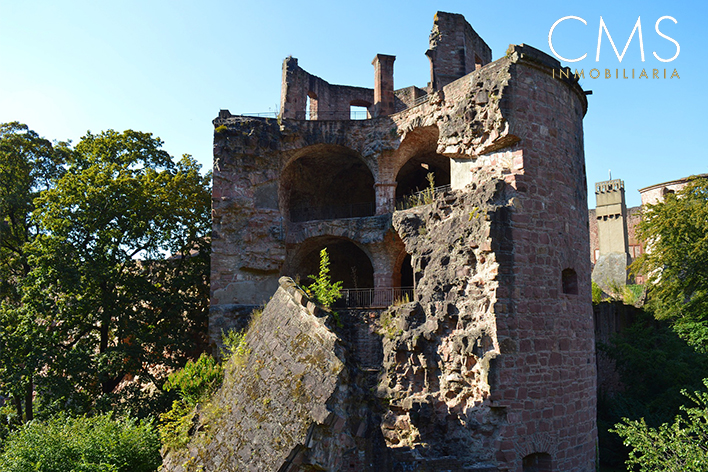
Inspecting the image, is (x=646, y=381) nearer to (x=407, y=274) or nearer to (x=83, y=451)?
(x=407, y=274)

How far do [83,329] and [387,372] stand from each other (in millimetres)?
9331

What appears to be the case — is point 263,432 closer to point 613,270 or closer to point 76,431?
point 76,431

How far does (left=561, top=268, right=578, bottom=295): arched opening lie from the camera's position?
35.4 ft

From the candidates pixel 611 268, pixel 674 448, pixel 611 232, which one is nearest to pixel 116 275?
pixel 674 448

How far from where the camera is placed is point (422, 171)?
20094mm

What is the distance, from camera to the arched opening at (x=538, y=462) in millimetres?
9578

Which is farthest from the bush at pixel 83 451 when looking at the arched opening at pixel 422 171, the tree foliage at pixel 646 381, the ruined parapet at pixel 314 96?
the ruined parapet at pixel 314 96

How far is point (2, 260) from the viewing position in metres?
17.3

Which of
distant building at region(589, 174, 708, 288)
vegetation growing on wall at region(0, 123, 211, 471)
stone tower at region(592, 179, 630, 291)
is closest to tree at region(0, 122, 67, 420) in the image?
vegetation growing on wall at region(0, 123, 211, 471)

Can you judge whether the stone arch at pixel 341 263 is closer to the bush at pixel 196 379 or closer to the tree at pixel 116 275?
the tree at pixel 116 275

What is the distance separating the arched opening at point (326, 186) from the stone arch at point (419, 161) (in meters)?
1.36

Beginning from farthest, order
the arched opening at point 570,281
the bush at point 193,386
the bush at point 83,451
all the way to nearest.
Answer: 1. the arched opening at point 570,281
2. the bush at point 83,451
3. the bush at point 193,386

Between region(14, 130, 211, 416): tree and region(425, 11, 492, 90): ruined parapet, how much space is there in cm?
987

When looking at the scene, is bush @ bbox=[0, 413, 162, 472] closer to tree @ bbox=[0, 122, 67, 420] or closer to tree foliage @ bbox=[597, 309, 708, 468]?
tree @ bbox=[0, 122, 67, 420]
